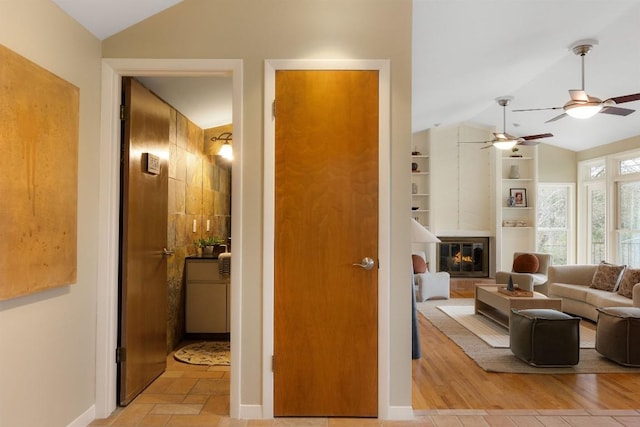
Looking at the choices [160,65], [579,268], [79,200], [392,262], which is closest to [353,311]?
[392,262]

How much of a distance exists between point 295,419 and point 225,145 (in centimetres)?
306

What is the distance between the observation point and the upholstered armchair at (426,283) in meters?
6.78

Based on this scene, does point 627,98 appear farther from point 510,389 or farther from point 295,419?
point 295,419

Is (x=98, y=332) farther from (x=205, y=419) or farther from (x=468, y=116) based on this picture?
(x=468, y=116)

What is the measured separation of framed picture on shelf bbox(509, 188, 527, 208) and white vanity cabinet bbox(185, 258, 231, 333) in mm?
6944

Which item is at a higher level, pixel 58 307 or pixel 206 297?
pixel 58 307

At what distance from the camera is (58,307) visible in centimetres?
232

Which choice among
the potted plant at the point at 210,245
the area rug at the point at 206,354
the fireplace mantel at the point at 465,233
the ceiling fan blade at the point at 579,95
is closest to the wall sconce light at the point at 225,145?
the potted plant at the point at 210,245

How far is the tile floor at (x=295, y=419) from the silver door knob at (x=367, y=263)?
3.01ft

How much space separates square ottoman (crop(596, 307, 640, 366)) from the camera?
12.3 feet

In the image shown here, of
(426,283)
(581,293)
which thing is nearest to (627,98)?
(581,293)

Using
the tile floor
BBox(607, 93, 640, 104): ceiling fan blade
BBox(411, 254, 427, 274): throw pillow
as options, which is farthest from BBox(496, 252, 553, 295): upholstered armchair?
the tile floor

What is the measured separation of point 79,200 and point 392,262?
6.09ft

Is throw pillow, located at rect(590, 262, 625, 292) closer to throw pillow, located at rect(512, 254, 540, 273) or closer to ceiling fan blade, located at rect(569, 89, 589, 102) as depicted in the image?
throw pillow, located at rect(512, 254, 540, 273)
